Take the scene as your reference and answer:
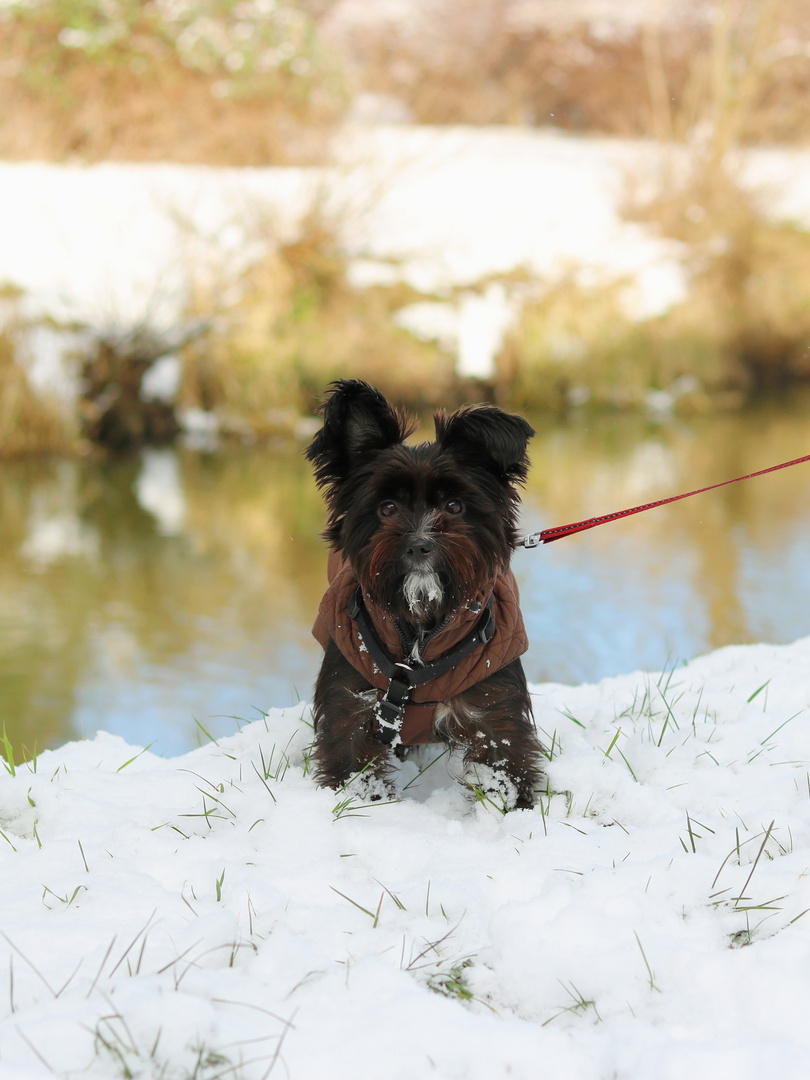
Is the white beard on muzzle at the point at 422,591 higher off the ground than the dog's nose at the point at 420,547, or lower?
lower

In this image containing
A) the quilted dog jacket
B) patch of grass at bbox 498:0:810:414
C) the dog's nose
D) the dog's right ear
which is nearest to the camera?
the dog's nose

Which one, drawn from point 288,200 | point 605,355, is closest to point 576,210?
point 605,355

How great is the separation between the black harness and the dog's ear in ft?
1.35

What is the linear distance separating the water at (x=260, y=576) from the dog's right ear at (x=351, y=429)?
6.18 ft

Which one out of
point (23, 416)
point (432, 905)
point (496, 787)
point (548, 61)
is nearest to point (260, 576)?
point (23, 416)

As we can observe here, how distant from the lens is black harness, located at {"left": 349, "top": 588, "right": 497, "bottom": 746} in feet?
8.91

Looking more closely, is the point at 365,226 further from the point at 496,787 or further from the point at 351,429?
the point at 496,787

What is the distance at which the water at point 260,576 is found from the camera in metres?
5.83

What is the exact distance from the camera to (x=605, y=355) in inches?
496

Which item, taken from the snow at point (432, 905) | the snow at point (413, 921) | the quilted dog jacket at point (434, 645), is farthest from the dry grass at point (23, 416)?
the quilted dog jacket at point (434, 645)

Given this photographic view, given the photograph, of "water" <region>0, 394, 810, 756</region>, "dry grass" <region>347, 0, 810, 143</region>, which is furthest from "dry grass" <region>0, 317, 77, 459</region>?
"dry grass" <region>347, 0, 810, 143</region>

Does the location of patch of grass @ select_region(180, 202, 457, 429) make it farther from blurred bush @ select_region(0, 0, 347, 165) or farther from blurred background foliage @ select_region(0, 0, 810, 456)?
blurred bush @ select_region(0, 0, 347, 165)

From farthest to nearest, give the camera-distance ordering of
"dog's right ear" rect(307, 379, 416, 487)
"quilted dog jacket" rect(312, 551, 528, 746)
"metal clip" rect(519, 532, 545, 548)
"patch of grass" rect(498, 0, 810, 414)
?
"patch of grass" rect(498, 0, 810, 414) → "metal clip" rect(519, 532, 545, 548) → "quilted dog jacket" rect(312, 551, 528, 746) → "dog's right ear" rect(307, 379, 416, 487)

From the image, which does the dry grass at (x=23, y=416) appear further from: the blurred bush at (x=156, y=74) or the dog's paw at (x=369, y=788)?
the dog's paw at (x=369, y=788)
